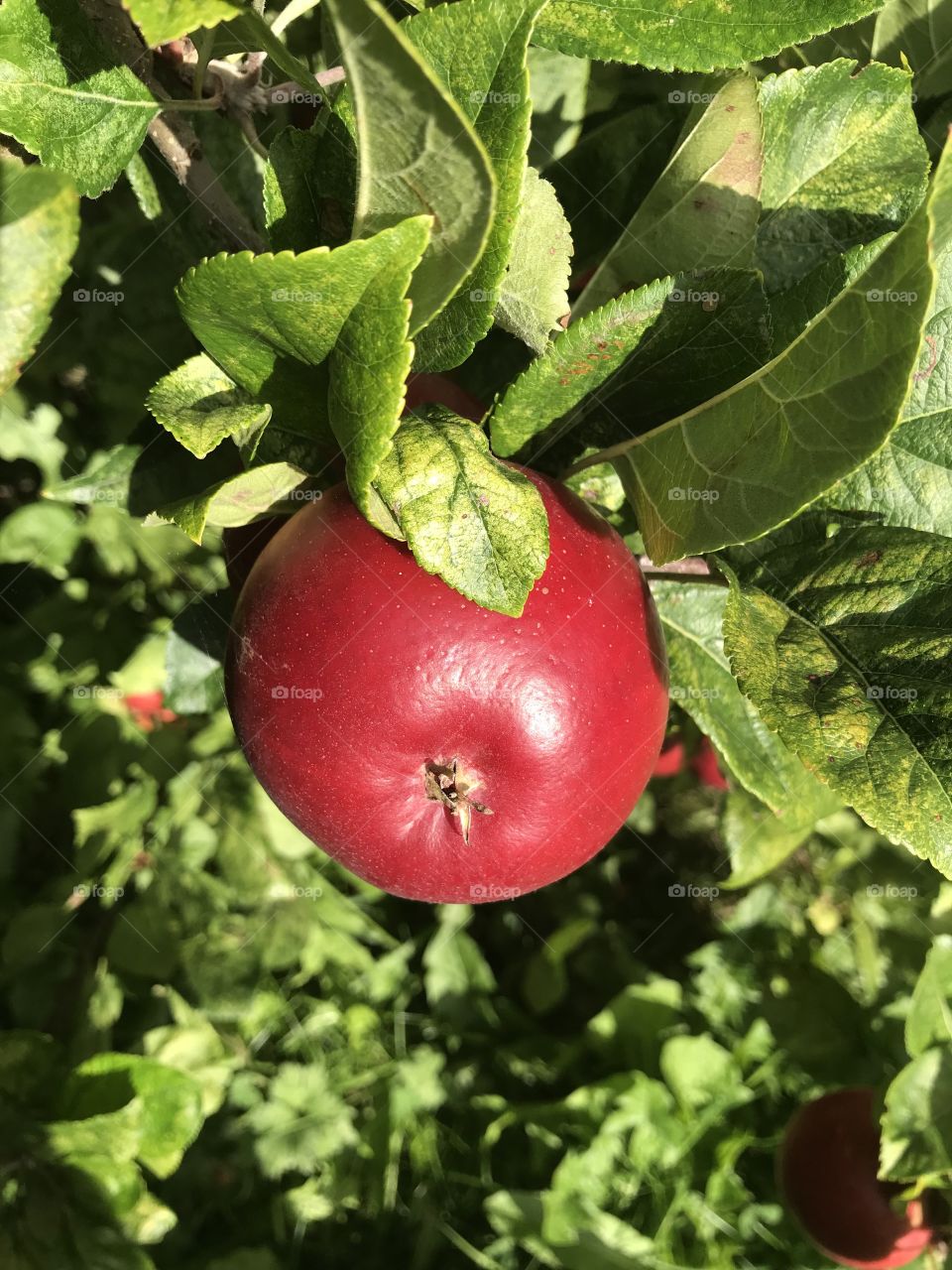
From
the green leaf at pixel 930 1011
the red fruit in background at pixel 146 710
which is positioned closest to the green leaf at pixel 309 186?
the red fruit in background at pixel 146 710

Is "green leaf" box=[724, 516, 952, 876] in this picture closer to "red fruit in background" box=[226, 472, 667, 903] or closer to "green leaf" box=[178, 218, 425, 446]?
"red fruit in background" box=[226, 472, 667, 903]

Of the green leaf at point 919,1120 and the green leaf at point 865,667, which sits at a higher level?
the green leaf at point 865,667

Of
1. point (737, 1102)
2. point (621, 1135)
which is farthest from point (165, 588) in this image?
point (737, 1102)

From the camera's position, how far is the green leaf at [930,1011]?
1.18 meters

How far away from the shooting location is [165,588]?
124 cm

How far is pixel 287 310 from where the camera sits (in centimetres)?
53

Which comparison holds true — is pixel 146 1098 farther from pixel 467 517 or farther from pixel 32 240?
pixel 32 240

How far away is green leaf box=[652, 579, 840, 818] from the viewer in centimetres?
78

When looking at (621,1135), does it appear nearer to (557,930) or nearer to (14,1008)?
(557,930)

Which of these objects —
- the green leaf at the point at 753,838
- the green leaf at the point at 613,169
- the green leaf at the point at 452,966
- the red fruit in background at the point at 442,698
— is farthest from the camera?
the green leaf at the point at 452,966

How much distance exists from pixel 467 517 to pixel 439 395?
224mm

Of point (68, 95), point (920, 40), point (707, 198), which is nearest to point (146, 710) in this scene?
point (68, 95)

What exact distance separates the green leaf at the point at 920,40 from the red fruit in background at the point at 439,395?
0.39 meters

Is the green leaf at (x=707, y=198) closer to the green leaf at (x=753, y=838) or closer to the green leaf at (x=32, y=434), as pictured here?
the green leaf at (x=753, y=838)
